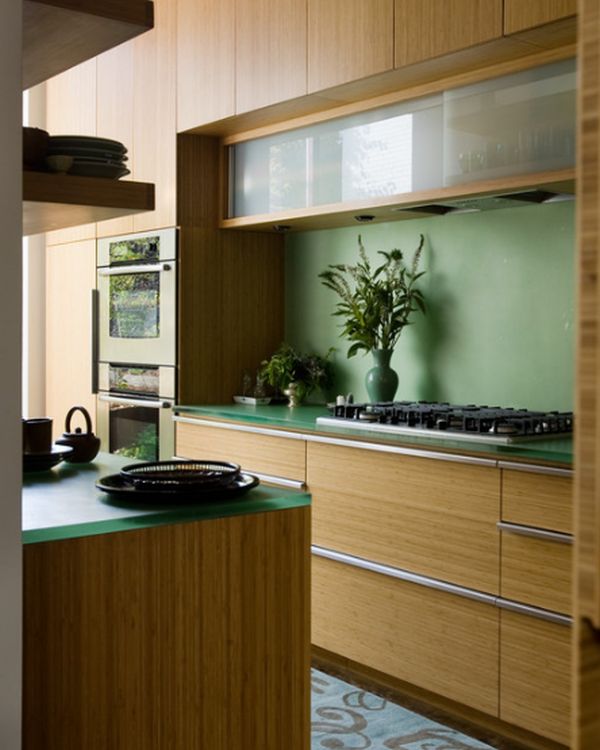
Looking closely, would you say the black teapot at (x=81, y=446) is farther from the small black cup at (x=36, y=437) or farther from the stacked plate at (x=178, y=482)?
the stacked plate at (x=178, y=482)

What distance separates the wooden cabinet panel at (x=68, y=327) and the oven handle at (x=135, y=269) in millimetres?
182

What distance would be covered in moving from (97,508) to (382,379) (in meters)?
2.11

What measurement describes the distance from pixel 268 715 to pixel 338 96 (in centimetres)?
243

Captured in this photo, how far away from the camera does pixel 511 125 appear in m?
3.07

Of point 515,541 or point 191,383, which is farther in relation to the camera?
point 191,383

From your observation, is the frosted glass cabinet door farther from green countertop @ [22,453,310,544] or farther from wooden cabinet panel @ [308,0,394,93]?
green countertop @ [22,453,310,544]

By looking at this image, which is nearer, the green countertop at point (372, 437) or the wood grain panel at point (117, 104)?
the green countertop at point (372, 437)

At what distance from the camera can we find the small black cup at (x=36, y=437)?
235cm

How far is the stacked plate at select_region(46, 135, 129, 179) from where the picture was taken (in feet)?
6.51

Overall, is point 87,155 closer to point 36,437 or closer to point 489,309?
point 36,437

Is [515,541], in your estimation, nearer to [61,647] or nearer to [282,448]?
[282,448]

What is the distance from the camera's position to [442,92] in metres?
3.32

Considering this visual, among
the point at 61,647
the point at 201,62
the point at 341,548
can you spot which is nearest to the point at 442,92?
the point at 201,62

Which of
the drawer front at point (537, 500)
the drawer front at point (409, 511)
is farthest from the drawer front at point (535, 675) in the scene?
the drawer front at point (537, 500)
